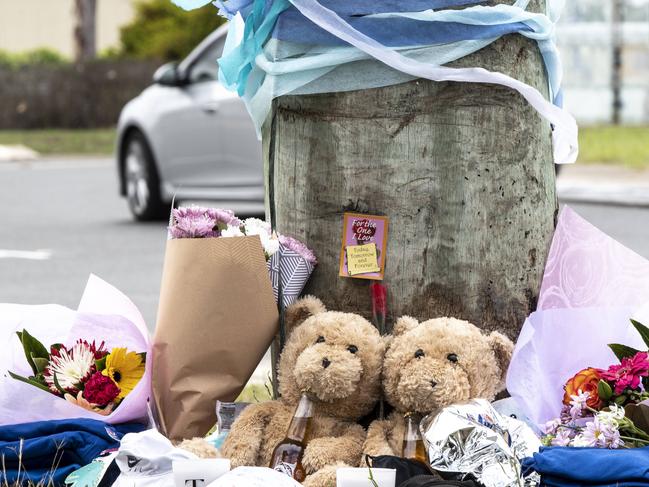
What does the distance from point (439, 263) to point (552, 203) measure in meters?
0.43

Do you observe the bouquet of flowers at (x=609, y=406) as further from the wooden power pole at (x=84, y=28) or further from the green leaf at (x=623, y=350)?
the wooden power pole at (x=84, y=28)

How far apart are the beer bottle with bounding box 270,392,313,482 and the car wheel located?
8.23 m

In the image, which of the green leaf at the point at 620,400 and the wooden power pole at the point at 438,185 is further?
the wooden power pole at the point at 438,185

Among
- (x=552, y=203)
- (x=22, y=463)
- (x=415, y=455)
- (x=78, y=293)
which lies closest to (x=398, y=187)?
(x=552, y=203)

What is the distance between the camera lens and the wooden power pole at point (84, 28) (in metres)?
29.2

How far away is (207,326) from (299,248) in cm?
35

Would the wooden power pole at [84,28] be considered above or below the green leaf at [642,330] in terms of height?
above

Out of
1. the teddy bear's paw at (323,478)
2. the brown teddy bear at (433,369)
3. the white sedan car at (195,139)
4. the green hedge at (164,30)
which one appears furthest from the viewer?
the green hedge at (164,30)

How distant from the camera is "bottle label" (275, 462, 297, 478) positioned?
133 inches

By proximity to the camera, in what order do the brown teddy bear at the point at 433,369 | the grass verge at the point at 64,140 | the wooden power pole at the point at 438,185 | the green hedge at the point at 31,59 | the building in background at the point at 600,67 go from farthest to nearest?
the green hedge at the point at 31,59, the building in background at the point at 600,67, the grass verge at the point at 64,140, the wooden power pole at the point at 438,185, the brown teddy bear at the point at 433,369

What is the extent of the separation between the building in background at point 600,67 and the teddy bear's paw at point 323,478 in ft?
73.9

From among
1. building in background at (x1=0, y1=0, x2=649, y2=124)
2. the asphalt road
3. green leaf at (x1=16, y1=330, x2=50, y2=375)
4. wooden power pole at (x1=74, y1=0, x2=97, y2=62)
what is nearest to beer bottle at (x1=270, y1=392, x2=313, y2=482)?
green leaf at (x1=16, y1=330, x2=50, y2=375)

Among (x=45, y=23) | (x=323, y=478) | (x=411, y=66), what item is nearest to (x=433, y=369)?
(x=323, y=478)

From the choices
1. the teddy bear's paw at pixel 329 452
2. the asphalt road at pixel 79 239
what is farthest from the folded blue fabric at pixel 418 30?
the asphalt road at pixel 79 239
